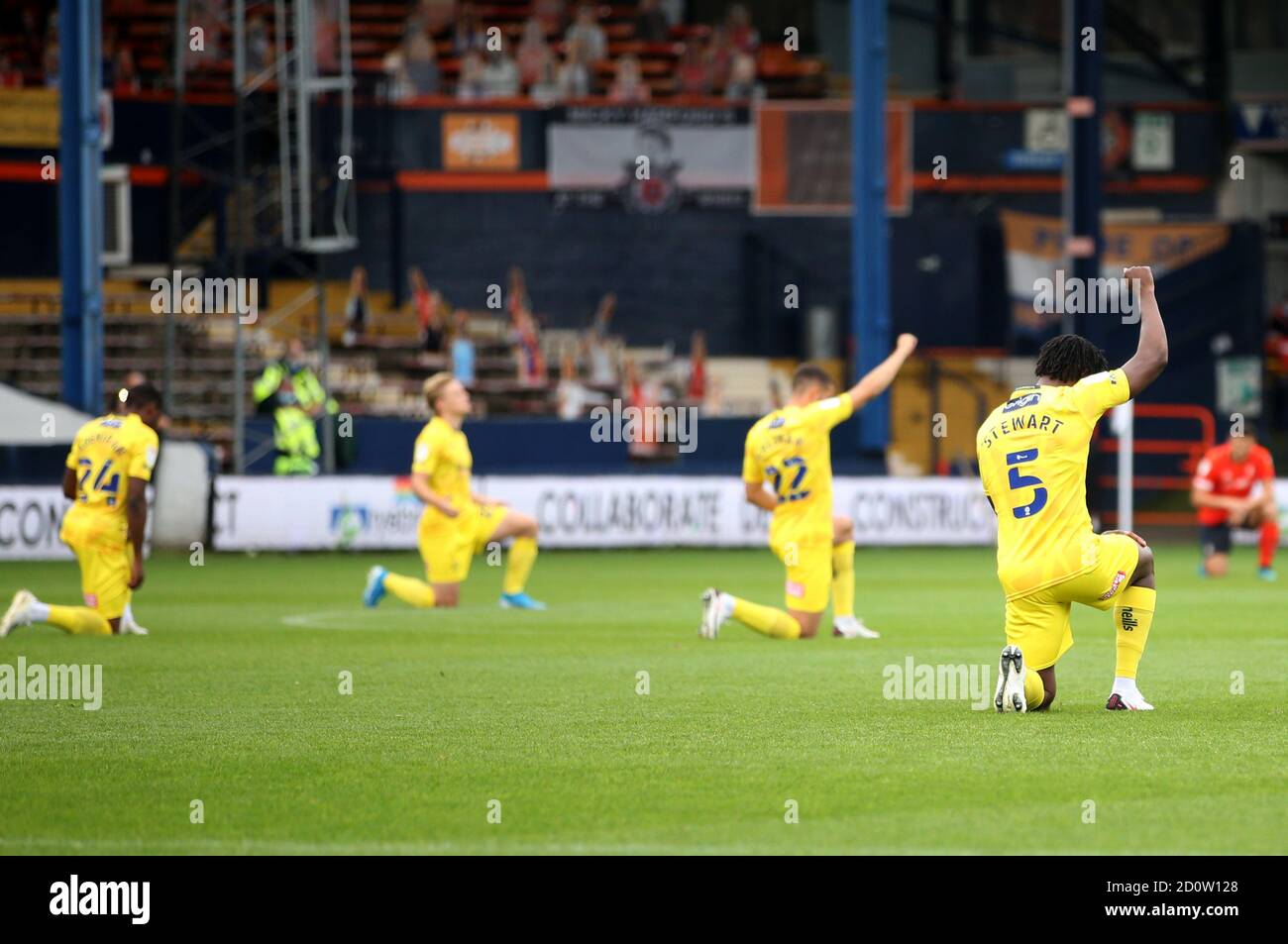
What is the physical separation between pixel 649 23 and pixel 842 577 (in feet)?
80.9

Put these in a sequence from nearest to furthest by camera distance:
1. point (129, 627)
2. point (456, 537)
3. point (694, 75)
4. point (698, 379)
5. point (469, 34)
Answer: point (129, 627) → point (456, 537) → point (698, 379) → point (694, 75) → point (469, 34)

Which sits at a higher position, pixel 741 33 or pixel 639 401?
pixel 741 33

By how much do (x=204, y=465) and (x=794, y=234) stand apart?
1501 cm

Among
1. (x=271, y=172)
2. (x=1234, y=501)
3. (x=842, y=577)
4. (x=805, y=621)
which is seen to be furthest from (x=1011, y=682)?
(x=271, y=172)

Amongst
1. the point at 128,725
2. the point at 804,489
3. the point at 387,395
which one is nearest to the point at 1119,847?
the point at 128,725

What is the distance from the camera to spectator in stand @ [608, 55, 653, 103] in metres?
36.8

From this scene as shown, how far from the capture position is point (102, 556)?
15.7m

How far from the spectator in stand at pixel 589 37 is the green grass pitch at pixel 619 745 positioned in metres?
21.6

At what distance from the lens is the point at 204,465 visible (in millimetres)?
27125

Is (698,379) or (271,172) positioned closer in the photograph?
(271,172)

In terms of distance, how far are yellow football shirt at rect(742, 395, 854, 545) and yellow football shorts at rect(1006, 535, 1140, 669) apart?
435 centimetres

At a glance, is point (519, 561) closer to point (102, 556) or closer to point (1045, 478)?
point (102, 556)

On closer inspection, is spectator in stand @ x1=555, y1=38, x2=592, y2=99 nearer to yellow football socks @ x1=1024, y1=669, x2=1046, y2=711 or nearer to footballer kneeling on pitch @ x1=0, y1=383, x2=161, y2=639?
footballer kneeling on pitch @ x1=0, y1=383, x2=161, y2=639

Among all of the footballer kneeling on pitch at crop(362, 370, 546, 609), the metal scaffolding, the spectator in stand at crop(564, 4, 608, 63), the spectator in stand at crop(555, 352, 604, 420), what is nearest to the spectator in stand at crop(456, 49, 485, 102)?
the spectator in stand at crop(564, 4, 608, 63)
